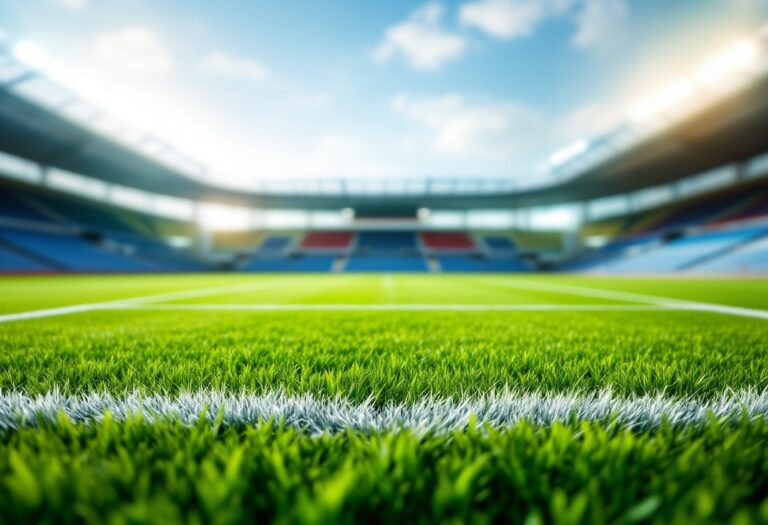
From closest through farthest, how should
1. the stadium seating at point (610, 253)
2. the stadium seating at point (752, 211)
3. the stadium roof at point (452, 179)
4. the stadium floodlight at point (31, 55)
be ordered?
the stadium floodlight at point (31, 55) → the stadium roof at point (452, 179) → the stadium seating at point (752, 211) → the stadium seating at point (610, 253)

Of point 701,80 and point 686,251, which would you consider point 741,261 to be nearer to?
point 686,251

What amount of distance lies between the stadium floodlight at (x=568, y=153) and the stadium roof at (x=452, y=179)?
9cm

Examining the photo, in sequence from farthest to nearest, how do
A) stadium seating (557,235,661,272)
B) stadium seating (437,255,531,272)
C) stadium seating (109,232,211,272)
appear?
stadium seating (437,255,531,272), stadium seating (109,232,211,272), stadium seating (557,235,661,272)

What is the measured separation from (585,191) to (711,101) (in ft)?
48.1

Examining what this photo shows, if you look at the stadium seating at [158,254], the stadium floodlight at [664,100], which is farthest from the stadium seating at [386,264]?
the stadium floodlight at [664,100]

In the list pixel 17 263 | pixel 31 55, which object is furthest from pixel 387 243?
pixel 31 55

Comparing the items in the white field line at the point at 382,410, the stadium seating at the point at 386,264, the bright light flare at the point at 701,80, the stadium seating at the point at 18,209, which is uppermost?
the bright light flare at the point at 701,80

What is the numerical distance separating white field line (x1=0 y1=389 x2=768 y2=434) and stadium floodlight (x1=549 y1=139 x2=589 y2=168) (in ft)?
84.5

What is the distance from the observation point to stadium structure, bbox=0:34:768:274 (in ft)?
55.5

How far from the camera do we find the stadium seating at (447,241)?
37781mm

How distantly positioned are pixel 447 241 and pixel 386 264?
8.62 meters

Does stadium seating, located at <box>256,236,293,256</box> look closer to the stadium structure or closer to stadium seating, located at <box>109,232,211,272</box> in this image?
the stadium structure

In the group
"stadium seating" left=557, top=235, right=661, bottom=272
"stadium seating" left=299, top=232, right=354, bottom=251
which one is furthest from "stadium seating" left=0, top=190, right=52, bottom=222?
"stadium seating" left=557, top=235, right=661, bottom=272

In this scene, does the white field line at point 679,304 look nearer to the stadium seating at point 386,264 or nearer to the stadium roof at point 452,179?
the stadium roof at point 452,179
